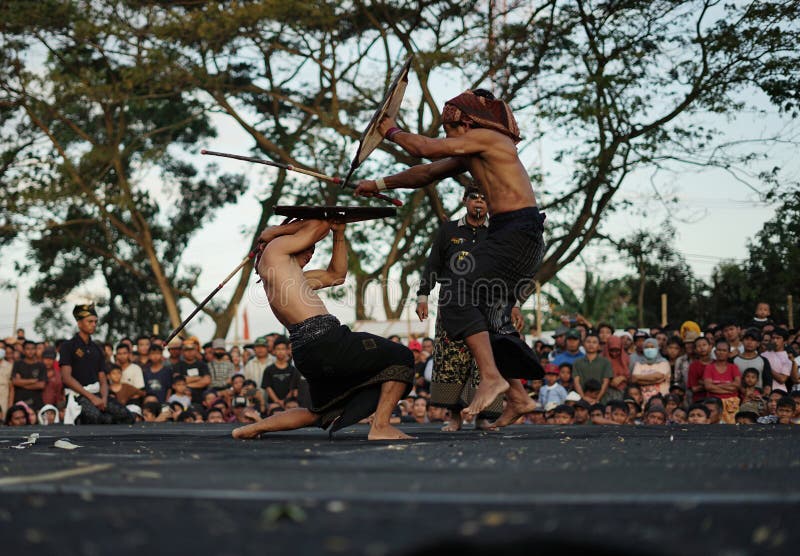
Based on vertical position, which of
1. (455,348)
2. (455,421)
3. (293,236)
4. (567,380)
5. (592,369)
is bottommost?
(455,421)

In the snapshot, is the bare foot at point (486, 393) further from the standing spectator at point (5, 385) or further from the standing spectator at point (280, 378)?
the standing spectator at point (5, 385)

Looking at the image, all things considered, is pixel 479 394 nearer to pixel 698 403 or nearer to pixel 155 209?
pixel 698 403

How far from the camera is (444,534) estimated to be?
1.97 m

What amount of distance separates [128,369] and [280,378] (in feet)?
7.13

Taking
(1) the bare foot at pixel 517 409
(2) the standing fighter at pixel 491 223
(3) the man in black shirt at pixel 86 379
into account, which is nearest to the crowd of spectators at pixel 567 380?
(3) the man in black shirt at pixel 86 379

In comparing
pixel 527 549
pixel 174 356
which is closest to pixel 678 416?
pixel 174 356

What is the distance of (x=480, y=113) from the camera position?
222 inches

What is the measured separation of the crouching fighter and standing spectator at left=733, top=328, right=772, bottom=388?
5222mm

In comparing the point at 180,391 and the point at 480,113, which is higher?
the point at 480,113

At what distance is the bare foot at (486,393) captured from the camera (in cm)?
520

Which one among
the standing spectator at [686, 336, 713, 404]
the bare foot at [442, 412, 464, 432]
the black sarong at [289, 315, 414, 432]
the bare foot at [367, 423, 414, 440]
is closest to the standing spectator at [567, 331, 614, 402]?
the standing spectator at [686, 336, 713, 404]

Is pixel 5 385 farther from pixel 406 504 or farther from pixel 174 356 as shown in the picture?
pixel 406 504

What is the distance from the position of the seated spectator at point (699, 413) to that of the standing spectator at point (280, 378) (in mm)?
4657

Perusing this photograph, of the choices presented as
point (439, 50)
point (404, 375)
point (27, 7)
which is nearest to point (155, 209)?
point (27, 7)
